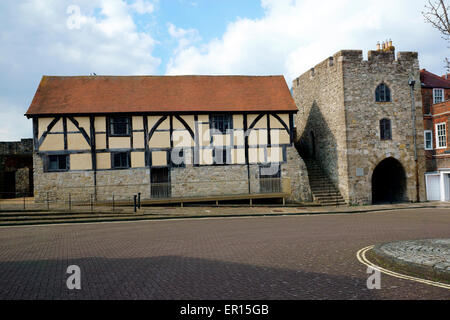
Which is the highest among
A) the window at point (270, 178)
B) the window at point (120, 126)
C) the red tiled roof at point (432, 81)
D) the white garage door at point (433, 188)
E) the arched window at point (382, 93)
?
the red tiled roof at point (432, 81)

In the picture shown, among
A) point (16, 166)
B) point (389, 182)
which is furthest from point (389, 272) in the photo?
point (16, 166)

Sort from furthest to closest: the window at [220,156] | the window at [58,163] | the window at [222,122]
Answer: the window at [222,122], the window at [220,156], the window at [58,163]

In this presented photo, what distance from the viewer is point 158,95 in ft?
73.9

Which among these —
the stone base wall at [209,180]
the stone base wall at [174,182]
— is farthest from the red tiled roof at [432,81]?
the stone base wall at [209,180]

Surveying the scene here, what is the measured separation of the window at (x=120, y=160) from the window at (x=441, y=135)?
21.1 m

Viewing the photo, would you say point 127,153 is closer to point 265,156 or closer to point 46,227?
point 46,227

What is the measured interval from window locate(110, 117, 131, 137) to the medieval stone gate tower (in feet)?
45.4

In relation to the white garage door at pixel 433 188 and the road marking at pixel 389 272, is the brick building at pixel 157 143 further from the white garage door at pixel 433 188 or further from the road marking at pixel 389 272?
the road marking at pixel 389 272

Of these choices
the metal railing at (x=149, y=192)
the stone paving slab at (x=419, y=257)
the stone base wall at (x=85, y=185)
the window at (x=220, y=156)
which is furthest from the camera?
the window at (x=220, y=156)

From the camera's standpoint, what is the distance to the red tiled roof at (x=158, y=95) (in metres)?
21.2

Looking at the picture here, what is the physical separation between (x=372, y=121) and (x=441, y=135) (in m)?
5.49

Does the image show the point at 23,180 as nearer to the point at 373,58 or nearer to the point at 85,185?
the point at 85,185

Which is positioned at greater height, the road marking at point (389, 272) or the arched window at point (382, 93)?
the arched window at point (382, 93)
